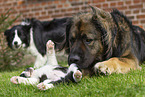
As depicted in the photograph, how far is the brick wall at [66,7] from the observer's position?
565cm

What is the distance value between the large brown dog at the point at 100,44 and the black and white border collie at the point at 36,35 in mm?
2287

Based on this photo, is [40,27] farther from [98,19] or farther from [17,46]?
[98,19]

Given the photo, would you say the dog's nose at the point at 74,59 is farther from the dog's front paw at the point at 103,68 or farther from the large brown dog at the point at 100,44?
the dog's front paw at the point at 103,68

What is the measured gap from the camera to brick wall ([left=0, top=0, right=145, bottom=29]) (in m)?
5.65

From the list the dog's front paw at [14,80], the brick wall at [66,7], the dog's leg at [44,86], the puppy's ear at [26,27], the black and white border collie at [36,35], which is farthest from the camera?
the brick wall at [66,7]

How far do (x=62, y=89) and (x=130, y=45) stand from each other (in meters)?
1.57

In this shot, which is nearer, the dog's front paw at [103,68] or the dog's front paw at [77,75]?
the dog's front paw at [77,75]

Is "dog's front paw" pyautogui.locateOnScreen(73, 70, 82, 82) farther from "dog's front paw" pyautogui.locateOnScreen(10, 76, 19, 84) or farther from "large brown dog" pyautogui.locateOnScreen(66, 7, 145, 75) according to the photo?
"dog's front paw" pyautogui.locateOnScreen(10, 76, 19, 84)

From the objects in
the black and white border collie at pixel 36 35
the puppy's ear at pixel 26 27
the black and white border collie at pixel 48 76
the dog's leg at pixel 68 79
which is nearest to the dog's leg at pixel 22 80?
the black and white border collie at pixel 48 76

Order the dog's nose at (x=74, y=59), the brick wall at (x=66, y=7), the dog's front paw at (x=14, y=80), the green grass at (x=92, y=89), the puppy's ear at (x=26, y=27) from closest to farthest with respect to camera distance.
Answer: the green grass at (x=92, y=89)
the dog's front paw at (x=14, y=80)
the dog's nose at (x=74, y=59)
the puppy's ear at (x=26, y=27)
the brick wall at (x=66, y=7)

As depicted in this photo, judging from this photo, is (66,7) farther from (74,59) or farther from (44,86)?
(44,86)

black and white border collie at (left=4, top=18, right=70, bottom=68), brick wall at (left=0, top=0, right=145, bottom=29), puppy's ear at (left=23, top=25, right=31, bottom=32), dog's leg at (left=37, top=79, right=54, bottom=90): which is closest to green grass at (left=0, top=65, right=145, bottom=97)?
dog's leg at (left=37, top=79, right=54, bottom=90)

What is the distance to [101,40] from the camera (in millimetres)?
2756

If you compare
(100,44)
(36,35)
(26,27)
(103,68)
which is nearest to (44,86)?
(103,68)
